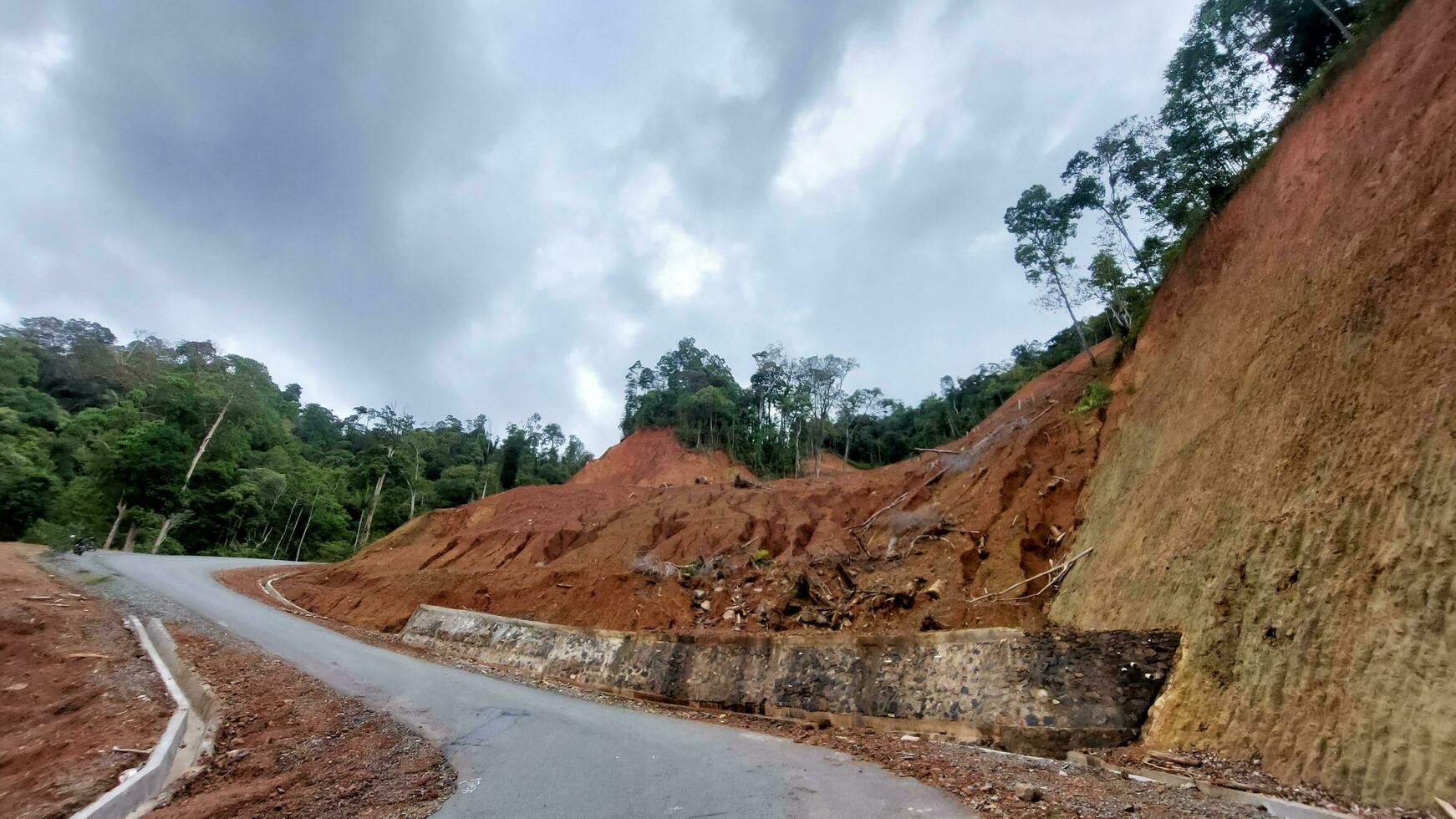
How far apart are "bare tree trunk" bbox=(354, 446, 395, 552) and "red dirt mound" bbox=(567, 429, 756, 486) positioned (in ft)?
47.2

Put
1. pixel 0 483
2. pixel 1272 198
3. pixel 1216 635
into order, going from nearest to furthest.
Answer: pixel 1216 635 < pixel 1272 198 < pixel 0 483

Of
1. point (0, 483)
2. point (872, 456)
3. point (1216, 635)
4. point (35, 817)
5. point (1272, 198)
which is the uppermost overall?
point (872, 456)

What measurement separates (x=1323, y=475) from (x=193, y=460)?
5036 cm

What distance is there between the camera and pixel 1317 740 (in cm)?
504

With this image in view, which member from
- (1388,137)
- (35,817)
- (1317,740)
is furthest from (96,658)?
(1388,137)

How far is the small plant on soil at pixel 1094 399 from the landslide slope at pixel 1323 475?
10.2 feet

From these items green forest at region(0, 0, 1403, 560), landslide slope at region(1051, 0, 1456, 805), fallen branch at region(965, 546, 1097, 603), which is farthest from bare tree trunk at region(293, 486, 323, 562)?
landslide slope at region(1051, 0, 1456, 805)

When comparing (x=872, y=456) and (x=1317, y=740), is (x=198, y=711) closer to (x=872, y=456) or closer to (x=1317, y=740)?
(x=1317, y=740)

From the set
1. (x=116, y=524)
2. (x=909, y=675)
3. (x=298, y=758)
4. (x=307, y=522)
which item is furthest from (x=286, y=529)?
(x=909, y=675)

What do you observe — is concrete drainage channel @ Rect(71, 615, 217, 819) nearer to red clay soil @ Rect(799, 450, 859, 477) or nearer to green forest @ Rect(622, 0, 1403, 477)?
green forest @ Rect(622, 0, 1403, 477)

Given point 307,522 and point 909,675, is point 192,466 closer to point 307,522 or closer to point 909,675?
point 307,522

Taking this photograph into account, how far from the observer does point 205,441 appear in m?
39.0

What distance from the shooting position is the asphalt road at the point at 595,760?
5023mm

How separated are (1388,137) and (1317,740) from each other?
8662 mm
